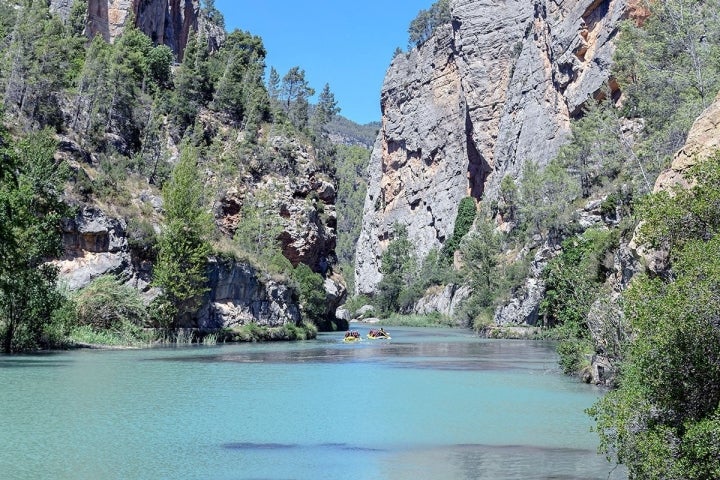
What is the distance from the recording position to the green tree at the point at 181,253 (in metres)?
49.5

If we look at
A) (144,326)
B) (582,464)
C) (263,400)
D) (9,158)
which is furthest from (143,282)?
(582,464)

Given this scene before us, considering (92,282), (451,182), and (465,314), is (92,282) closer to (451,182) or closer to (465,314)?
(465,314)

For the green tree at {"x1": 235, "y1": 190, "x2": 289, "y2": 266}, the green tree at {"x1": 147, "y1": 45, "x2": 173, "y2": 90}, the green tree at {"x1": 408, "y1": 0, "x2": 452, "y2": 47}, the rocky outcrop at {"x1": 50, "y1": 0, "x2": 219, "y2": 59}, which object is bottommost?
the green tree at {"x1": 235, "y1": 190, "x2": 289, "y2": 266}

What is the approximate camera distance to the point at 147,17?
9362 centimetres

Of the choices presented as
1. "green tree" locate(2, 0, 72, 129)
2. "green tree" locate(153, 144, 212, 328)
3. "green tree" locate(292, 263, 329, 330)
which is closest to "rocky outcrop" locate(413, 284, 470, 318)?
"green tree" locate(292, 263, 329, 330)

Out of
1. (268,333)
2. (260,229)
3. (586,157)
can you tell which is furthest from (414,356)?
(586,157)

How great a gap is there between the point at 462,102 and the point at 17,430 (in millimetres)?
105760

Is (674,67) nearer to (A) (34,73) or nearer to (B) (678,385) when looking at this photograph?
(B) (678,385)

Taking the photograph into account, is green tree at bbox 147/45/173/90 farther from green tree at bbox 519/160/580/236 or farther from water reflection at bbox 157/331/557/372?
water reflection at bbox 157/331/557/372

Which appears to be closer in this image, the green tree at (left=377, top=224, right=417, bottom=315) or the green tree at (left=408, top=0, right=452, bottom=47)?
the green tree at (left=377, top=224, right=417, bottom=315)

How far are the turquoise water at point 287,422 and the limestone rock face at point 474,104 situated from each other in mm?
54456

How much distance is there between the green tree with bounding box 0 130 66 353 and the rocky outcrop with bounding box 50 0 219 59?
1910 inches

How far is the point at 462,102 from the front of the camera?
384 ft

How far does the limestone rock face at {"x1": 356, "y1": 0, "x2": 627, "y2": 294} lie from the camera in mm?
80938
